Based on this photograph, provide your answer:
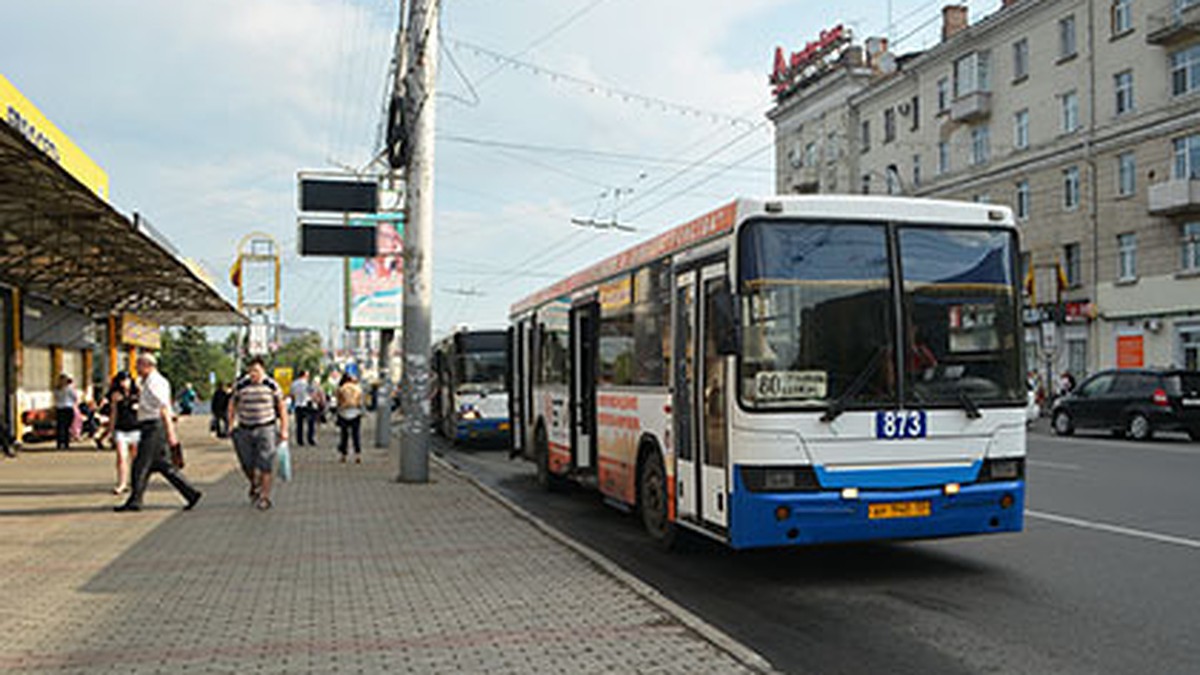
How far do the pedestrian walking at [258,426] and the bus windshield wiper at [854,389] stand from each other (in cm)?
733

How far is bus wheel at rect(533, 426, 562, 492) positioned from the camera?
1519cm

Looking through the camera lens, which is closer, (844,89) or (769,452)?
(769,452)

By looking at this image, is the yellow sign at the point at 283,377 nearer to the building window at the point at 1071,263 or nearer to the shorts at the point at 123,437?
the shorts at the point at 123,437

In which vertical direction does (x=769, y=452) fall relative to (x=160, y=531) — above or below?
above

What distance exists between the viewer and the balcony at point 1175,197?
35.1 meters

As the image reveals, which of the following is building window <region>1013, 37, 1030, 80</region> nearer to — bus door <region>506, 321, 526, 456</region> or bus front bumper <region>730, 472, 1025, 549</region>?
bus door <region>506, 321, 526, 456</region>

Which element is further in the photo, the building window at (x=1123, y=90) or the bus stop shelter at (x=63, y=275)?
the building window at (x=1123, y=90)

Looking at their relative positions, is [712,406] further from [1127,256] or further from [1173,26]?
[1127,256]

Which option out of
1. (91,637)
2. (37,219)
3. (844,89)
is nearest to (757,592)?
(91,637)

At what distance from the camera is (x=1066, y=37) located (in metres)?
41.3

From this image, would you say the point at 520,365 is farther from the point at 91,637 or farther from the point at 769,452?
the point at 91,637

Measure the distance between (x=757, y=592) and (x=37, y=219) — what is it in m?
16.4

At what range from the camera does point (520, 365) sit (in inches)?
665

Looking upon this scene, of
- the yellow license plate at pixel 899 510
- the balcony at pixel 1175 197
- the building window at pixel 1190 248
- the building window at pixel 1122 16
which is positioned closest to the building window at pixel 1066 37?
the building window at pixel 1122 16
